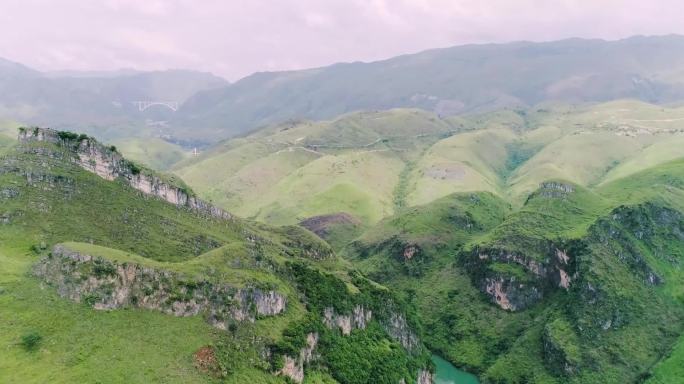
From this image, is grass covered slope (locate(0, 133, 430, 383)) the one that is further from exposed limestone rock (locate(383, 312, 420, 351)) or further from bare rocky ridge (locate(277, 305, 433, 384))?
exposed limestone rock (locate(383, 312, 420, 351))

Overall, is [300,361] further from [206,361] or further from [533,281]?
[533,281]

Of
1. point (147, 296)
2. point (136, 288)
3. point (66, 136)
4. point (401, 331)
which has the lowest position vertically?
point (401, 331)

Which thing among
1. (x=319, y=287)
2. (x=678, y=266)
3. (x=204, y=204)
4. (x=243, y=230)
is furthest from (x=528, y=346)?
(x=204, y=204)

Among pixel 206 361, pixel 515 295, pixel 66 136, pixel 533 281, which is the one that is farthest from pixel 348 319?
pixel 533 281

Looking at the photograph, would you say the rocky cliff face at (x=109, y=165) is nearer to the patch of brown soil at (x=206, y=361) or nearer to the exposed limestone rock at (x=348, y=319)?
the exposed limestone rock at (x=348, y=319)

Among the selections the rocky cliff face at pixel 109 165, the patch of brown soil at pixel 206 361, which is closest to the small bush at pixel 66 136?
the rocky cliff face at pixel 109 165

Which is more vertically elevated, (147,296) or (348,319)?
(147,296)
